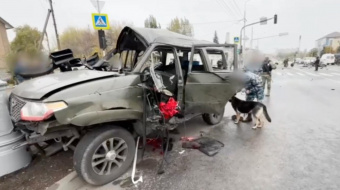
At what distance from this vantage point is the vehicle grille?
2616mm

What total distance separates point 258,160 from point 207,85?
160 cm

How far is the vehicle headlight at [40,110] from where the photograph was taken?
90.6 inches

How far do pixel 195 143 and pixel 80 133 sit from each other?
2.25 m

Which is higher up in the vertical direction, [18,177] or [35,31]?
[35,31]

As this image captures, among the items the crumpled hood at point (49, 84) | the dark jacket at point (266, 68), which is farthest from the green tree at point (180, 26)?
the crumpled hood at point (49, 84)

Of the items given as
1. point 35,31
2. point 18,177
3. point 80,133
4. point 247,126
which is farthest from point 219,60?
point 35,31

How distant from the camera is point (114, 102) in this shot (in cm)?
278

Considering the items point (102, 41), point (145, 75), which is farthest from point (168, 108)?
point (102, 41)

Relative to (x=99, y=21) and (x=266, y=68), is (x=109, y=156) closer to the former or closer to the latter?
(x=99, y=21)

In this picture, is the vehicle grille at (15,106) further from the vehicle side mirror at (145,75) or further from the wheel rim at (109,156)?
the vehicle side mirror at (145,75)

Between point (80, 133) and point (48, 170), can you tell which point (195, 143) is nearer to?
point (80, 133)

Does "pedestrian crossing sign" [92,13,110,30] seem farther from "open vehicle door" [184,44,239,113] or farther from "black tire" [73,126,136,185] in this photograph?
"black tire" [73,126,136,185]

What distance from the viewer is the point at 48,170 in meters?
3.22

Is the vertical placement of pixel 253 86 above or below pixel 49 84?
below
